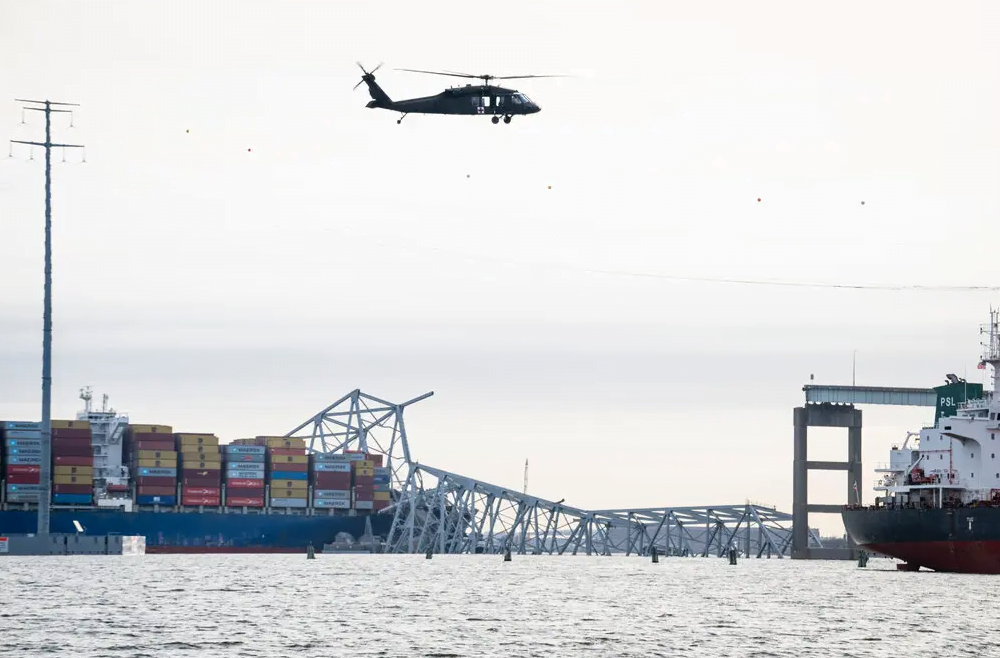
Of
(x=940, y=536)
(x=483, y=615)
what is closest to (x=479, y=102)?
(x=483, y=615)

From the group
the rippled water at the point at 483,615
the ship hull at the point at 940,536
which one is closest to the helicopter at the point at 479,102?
the rippled water at the point at 483,615

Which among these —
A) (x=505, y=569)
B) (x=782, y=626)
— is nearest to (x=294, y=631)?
(x=782, y=626)

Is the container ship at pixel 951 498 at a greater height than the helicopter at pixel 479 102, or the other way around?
the helicopter at pixel 479 102

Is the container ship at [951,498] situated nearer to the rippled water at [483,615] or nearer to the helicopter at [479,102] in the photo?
the rippled water at [483,615]

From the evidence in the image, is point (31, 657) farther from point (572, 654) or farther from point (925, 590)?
point (925, 590)

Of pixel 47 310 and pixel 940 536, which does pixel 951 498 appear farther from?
pixel 47 310

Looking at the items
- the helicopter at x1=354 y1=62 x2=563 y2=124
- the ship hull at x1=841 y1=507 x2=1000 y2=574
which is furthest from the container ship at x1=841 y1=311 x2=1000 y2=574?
the helicopter at x1=354 y1=62 x2=563 y2=124

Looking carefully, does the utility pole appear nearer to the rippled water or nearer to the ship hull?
the rippled water
